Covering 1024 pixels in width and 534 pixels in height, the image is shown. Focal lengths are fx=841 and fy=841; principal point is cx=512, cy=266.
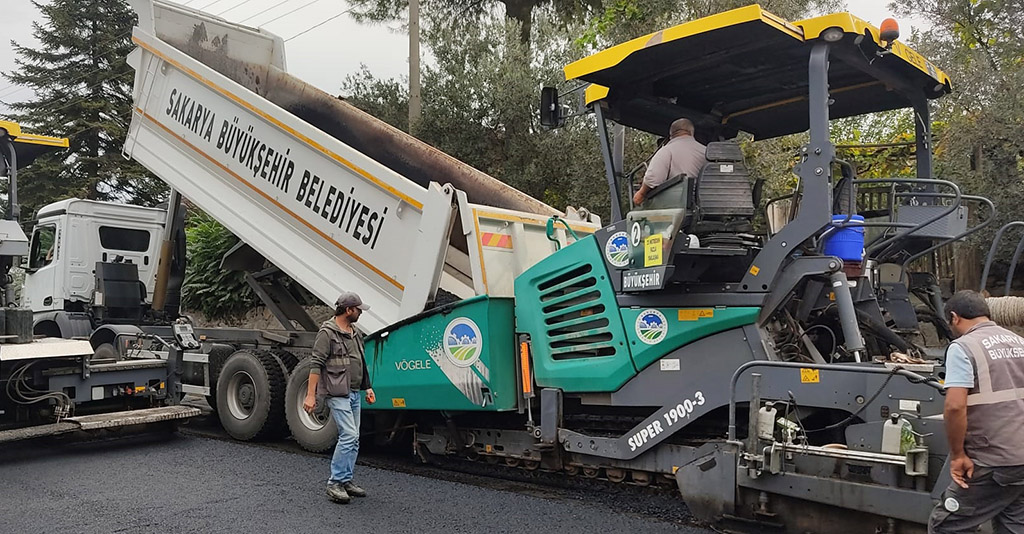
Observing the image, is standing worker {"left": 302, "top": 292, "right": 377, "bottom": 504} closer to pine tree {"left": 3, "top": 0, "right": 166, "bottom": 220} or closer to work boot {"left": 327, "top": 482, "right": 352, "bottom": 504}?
work boot {"left": 327, "top": 482, "right": 352, "bottom": 504}

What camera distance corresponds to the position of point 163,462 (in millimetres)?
6875

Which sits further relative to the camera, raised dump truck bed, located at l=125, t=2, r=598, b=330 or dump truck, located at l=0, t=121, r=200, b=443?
dump truck, located at l=0, t=121, r=200, b=443

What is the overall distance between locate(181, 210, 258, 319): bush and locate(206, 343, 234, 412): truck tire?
208 inches

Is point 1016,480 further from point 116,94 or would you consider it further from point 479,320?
point 116,94

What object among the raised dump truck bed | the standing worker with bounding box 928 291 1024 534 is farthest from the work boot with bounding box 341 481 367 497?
the standing worker with bounding box 928 291 1024 534

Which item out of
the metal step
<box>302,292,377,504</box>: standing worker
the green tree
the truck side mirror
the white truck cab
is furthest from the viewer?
the green tree

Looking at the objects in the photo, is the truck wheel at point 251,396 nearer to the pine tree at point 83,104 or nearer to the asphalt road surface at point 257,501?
the asphalt road surface at point 257,501

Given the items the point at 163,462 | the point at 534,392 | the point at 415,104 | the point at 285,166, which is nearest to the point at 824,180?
the point at 534,392

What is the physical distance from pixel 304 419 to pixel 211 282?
Result: 25.1ft

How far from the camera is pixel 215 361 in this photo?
8281 millimetres

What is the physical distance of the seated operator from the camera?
488 cm

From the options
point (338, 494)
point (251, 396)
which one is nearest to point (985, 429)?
point (338, 494)

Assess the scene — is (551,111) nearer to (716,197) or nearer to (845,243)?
(716,197)

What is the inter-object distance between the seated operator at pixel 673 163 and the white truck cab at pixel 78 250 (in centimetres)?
718
